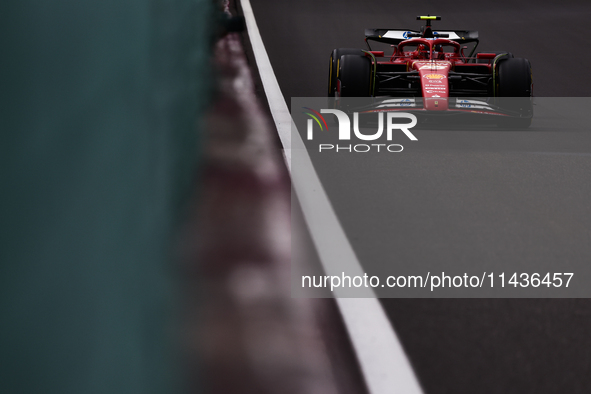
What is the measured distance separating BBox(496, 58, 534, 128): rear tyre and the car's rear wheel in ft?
4.42

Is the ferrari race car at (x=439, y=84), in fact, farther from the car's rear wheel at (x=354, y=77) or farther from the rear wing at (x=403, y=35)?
the rear wing at (x=403, y=35)

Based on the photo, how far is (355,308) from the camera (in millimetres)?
2752

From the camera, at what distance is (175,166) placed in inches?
131

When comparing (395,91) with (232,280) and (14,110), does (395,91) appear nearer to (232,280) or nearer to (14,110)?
(232,280)

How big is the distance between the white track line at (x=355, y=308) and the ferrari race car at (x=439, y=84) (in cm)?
143

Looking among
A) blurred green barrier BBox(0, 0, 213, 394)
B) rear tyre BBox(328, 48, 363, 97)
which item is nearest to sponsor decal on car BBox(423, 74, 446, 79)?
rear tyre BBox(328, 48, 363, 97)

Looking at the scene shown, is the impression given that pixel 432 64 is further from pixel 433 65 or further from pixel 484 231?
pixel 484 231

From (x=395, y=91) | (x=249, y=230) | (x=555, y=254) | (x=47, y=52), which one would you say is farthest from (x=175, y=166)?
(x=395, y=91)

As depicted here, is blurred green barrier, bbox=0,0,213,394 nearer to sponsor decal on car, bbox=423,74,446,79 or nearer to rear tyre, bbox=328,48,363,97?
sponsor decal on car, bbox=423,74,446,79

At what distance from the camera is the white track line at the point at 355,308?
88.4 inches

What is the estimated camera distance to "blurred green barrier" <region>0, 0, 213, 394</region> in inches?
38.7

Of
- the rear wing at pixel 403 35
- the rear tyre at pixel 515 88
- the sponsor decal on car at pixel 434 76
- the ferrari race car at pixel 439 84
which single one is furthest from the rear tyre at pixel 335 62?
the rear tyre at pixel 515 88

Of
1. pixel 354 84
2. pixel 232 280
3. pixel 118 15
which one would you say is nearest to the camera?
pixel 118 15

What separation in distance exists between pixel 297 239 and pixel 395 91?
4033 mm
